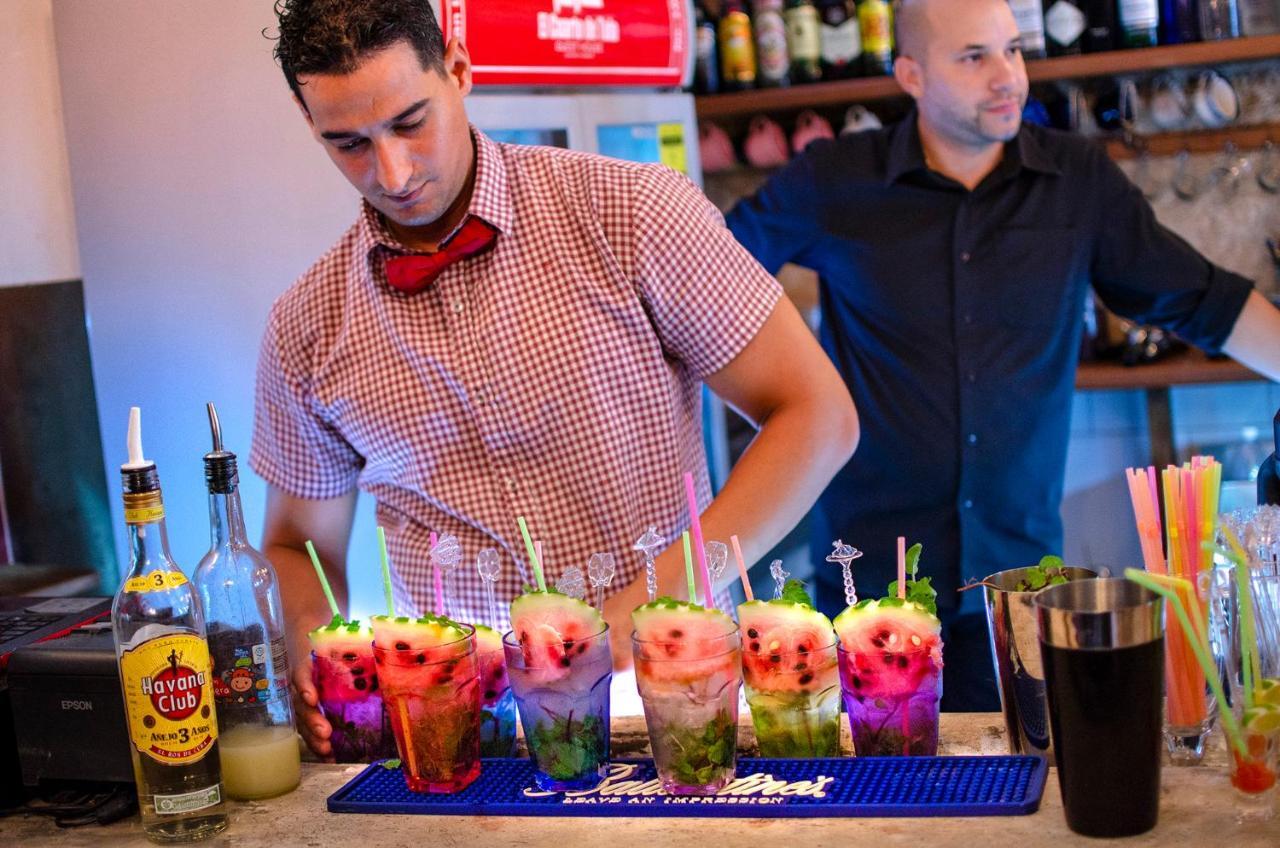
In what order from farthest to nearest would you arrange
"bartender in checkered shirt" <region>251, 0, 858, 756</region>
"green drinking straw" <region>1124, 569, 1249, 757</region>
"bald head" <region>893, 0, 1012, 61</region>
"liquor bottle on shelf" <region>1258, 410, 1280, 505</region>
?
"bald head" <region>893, 0, 1012, 61</region>, "bartender in checkered shirt" <region>251, 0, 858, 756</region>, "liquor bottle on shelf" <region>1258, 410, 1280, 505</region>, "green drinking straw" <region>1124, 569, 1249, 757</region>

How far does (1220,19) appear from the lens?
12.9ft

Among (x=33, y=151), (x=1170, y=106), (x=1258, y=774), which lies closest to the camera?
(x=1258, y=774)

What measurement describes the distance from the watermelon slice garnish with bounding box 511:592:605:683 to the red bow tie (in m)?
0.72

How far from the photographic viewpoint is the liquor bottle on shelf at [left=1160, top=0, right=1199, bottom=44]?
3.94m

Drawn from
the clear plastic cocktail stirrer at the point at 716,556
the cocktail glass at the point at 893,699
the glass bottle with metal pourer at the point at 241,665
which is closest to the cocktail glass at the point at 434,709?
the glass bottle with metal pourer at the point at 241,665

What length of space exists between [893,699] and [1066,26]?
10.3 ft

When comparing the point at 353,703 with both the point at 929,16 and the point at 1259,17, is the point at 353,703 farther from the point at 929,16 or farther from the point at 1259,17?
the point at 1259,17

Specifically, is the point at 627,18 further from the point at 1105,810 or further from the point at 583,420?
the point at 1105,810

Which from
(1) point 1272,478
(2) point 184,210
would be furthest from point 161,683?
(2) point 184,210

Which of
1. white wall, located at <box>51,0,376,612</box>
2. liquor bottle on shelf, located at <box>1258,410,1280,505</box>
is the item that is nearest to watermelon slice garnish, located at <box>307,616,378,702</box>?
liquor bottle on shelf, located at <box>1258,410,1280,505</box>

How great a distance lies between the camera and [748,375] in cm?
197

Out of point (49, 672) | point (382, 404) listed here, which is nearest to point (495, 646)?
point (49, 672)

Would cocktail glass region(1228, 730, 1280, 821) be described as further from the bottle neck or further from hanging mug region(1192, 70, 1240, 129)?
hanging mug region(1192, 70, 1240, 129)

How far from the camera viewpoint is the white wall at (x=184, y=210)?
2.96m
